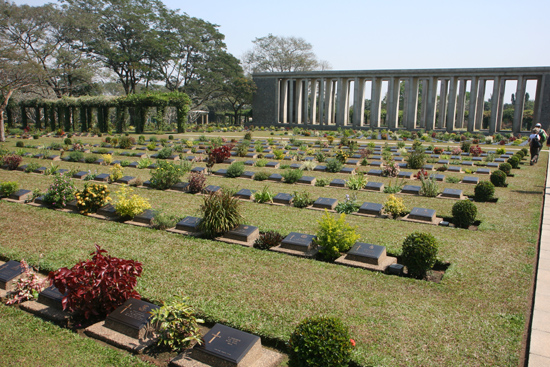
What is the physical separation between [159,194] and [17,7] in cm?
4053

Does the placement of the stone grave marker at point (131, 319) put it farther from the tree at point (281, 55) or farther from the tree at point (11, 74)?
the tree at point (281, 55)

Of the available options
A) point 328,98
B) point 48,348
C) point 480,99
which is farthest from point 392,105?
point 48,348

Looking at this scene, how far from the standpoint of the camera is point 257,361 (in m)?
4.17

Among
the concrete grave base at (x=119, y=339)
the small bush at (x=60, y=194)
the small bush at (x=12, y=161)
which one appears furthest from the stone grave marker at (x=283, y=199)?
the small bush at (x=12, y=161)

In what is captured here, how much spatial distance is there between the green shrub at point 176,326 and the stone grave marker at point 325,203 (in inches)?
262

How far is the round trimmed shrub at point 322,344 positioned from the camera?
12.2ft

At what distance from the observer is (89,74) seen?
46500mm

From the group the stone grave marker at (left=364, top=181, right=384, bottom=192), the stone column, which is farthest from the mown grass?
the stone column

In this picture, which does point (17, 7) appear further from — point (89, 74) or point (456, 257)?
point (456, 257)

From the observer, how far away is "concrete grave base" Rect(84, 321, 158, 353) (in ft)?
14.6

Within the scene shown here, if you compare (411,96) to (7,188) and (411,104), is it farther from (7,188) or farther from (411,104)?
(7,188)

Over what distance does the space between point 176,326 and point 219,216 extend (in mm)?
3956

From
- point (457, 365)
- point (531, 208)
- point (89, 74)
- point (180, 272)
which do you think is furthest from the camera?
point (89, 74)

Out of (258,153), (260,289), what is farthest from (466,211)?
(258,153)
